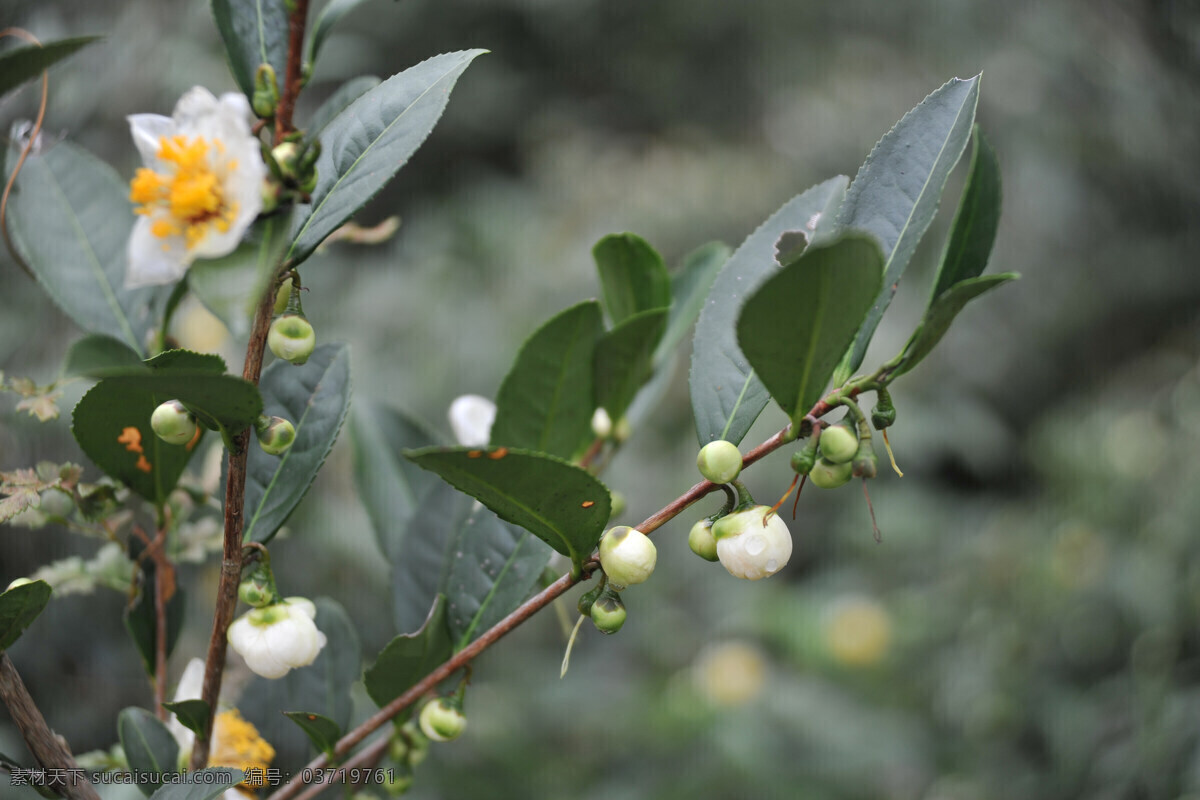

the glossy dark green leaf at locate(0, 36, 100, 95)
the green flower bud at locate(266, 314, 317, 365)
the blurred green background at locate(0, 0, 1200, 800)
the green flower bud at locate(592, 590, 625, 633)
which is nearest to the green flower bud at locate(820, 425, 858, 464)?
the green flower bud at locate(592, 590, 625, 633)

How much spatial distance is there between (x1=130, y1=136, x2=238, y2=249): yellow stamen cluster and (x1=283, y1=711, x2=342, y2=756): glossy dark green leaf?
0.78 feet

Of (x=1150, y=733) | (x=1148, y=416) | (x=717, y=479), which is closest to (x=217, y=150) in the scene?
(x=717, y=479)

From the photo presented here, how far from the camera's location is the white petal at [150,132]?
43cm

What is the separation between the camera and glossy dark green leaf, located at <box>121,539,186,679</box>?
537mm

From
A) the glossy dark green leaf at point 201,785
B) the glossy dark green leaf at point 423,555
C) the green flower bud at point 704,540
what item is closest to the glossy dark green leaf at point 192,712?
the glossy dark green leaf at point 201,785

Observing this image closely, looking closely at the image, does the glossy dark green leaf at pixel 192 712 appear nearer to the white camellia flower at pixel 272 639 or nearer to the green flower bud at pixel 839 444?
the white camellia flower at pixel 272 639

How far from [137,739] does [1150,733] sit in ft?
4.09

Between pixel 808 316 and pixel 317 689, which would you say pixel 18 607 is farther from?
pixel 808 316

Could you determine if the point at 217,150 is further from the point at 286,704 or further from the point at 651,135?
the point at 651,135

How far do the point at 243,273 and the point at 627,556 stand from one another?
0.64ft

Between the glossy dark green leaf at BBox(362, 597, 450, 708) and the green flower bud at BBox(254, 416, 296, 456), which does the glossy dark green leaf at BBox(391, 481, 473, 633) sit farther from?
the green flower bud at BBox(254, 416, 296, 456)

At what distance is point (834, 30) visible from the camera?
9.38ft

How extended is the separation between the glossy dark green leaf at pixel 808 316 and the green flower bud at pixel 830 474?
23mm

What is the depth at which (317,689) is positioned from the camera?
1.86ft
